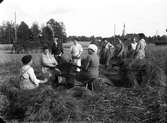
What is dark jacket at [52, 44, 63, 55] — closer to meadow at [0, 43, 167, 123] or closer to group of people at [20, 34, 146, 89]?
group of people at [20, 34, 146, 89]

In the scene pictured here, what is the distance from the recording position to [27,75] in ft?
13.1

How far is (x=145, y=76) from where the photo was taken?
5.84 m

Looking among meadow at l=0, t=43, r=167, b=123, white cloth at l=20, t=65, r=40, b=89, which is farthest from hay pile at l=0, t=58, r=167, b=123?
white cloth at l=20, t=65, r=40, b=89

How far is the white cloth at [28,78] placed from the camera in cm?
398

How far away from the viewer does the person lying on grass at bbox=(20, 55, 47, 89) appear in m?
3.98

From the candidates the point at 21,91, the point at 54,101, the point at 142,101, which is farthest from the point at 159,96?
the point at 21,91

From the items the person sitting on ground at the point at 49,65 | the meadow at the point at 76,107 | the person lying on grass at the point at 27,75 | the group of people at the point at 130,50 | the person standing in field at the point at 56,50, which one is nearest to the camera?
the meadow at the point at 76,107

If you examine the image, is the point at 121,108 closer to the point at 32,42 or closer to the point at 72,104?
the point at 72,104

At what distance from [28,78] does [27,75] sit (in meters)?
0.07

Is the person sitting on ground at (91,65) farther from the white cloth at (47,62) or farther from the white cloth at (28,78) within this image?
the white cloth at (28,78)

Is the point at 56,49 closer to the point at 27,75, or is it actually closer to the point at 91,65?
the point at 91,65

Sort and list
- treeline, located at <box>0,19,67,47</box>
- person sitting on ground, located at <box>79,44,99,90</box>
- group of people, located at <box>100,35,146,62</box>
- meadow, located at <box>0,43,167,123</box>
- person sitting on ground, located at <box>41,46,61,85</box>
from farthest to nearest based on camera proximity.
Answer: treeline, located at <box>0,19,67,47</box> < group of people, located at <box>100,35,146,62</box> < person sitting on ground, located at <box>41,46,61,85</box> < person sitting on ground, located at <box>79,44,99,90</box> < meadow, located at <box>0,43,167,123</box>

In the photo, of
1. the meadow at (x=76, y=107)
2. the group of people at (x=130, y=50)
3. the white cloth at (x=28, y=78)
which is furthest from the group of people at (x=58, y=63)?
the group of people at (x=130, y=50)

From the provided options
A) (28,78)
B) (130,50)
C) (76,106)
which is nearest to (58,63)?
(28,78)
